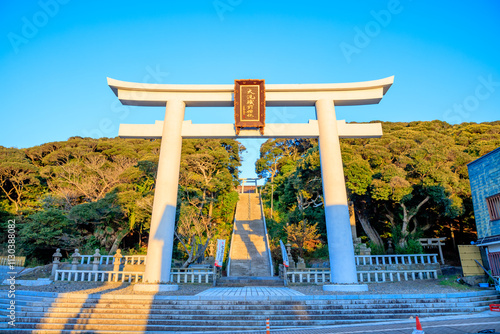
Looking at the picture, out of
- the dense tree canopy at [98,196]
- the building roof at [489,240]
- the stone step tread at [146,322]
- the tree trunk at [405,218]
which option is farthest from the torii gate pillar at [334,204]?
the dense tree canopy at [98,196]

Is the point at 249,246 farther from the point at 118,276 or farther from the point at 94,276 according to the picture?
the point at 94,276

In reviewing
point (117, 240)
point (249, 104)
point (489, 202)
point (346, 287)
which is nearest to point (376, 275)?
point (346, 287)

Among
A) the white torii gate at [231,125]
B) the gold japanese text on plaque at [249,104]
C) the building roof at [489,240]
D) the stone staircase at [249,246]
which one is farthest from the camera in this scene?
the stone staircase at [249,246]

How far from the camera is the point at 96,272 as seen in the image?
10633mm

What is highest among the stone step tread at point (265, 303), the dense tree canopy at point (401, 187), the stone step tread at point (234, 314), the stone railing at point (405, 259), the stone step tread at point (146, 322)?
the dense tree canopy at point (401, 187)

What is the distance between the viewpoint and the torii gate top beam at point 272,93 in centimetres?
1091

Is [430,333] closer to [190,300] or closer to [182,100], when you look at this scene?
[190,300]

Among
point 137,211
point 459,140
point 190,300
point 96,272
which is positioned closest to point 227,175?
point 137,211

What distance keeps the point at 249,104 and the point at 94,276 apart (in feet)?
28.9

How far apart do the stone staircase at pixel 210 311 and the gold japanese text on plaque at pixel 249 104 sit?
19.9ft

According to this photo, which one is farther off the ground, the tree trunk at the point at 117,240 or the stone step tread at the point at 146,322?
the tree trunk at the point at 117,240

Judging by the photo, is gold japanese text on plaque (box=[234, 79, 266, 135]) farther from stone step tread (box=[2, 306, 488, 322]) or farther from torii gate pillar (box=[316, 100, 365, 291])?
stone step tread (box=[2, 306, 488, 322])

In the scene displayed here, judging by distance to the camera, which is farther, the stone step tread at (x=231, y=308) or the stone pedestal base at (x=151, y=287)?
the stone pedestal base at (x=151, y=287)

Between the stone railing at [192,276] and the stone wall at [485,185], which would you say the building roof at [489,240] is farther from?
the stone railing at [192,276]
